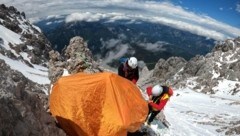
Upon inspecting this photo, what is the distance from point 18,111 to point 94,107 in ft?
16.9

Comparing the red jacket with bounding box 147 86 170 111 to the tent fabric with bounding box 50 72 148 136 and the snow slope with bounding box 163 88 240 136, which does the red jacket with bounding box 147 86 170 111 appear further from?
the snow slope with bounding box 163 88 240 136

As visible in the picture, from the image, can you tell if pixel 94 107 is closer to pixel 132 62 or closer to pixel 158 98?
pixel 132 62

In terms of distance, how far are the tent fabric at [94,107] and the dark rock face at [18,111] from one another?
79.8 inches

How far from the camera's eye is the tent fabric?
16406 millimetres

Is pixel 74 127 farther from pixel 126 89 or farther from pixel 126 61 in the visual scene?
pixel 126 61

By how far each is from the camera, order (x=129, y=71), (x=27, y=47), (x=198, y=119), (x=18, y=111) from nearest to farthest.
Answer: (x=18, y=111), (x=129, y=71), (x=198, y=119), (x=27, y=47)

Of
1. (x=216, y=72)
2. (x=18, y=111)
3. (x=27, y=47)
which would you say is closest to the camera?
(x=18, y=111)

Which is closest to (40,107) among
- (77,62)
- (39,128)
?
(39,128)

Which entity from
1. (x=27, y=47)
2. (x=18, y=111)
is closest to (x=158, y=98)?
(x=18, y=111)

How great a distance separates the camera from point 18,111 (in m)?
11.9

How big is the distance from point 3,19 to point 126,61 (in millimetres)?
185966

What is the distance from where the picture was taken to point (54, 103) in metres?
17.6

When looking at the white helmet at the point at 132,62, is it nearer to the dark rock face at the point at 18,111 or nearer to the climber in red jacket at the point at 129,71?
the climber in red jacket at the point at 129,71

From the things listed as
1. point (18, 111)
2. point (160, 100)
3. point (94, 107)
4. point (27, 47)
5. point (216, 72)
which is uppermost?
point (18, 111)
